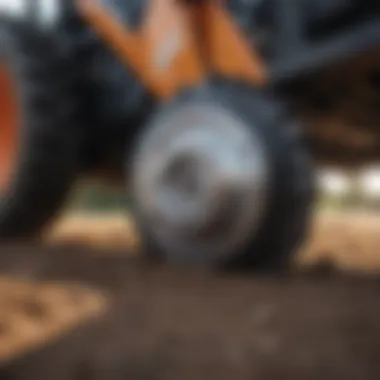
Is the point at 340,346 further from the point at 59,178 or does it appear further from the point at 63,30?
the point at 63,30

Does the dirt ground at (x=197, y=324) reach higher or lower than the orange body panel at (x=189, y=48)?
lower

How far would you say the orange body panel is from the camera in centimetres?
191

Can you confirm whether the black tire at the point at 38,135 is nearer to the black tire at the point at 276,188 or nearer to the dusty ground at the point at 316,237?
the dusty ground at the point at 316,237

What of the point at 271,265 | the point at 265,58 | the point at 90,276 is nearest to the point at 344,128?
the point at 265,58

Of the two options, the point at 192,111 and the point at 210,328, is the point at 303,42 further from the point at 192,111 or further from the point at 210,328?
the point at 210,328

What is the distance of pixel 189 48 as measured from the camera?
194 cm

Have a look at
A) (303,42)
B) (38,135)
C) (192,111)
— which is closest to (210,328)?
(192,111)

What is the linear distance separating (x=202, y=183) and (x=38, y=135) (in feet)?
1.48

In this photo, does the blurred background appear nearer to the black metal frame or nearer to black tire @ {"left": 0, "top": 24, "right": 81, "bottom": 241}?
black tire @ {"left": 0, "top": 24, "right": 81, "bottom": 241}

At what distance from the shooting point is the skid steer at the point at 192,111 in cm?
173

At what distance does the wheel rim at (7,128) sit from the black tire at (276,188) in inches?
16.1

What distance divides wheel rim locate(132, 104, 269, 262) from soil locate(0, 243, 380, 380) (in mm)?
68

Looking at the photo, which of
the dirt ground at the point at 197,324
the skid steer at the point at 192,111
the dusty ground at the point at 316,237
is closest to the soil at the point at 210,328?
the dirt ground at the point at 197,324

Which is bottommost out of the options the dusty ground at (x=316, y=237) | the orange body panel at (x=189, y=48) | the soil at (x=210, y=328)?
the dusty ground at (x=316, y=237)
